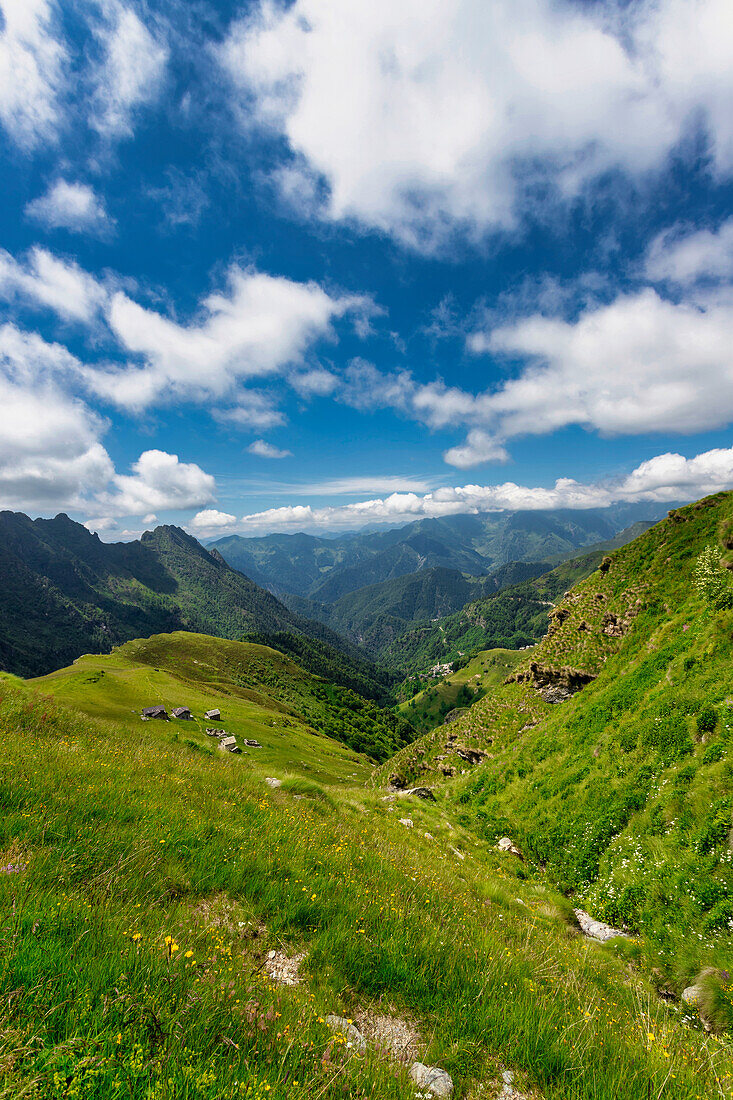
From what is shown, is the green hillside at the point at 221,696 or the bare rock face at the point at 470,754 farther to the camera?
the green hillside at the point at 221,696

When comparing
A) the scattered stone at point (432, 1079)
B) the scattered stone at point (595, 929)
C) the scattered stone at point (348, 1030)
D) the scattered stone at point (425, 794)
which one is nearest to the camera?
the scattered stone at point (432, 1079)

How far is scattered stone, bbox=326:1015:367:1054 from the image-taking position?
3.63m

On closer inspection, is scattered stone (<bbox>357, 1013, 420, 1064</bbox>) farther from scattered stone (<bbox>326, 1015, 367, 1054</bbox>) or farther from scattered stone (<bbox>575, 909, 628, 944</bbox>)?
scattered stone (<bbox>575, 909, 628, 944</bbox>)

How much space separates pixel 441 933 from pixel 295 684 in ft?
639

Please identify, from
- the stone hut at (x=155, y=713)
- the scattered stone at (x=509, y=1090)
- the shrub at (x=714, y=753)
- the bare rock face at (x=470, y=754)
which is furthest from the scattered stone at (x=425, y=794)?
the stone hut at (x=155, y=713)

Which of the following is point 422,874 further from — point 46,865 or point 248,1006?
point 46,865

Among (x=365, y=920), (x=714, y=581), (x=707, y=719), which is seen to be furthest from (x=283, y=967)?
(x=714, y=581)

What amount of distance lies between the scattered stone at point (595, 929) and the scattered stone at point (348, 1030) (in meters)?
9.80

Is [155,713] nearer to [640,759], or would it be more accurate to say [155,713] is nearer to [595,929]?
[595,929]

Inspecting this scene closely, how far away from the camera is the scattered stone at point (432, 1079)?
11.4ft

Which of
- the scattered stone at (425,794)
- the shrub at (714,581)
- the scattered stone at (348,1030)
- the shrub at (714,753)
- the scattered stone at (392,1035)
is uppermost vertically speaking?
the shrub at (714,581)

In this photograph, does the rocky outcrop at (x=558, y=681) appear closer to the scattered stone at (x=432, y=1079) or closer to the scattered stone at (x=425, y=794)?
the scattered stone at (x=425, y=794)

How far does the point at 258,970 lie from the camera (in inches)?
170

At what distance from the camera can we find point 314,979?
4449mm
